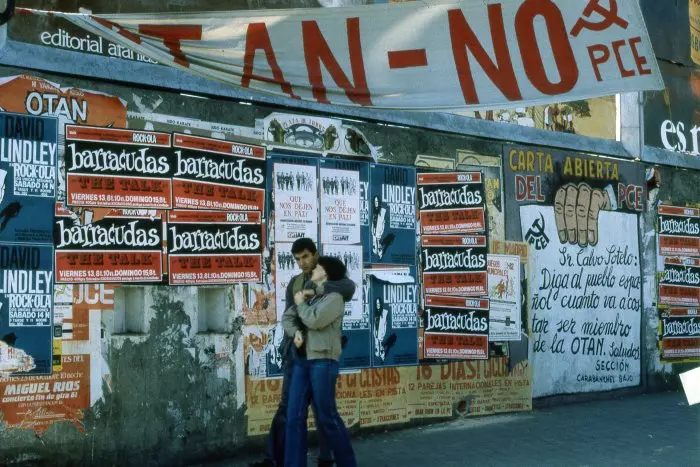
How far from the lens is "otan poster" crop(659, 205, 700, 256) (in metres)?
13.5

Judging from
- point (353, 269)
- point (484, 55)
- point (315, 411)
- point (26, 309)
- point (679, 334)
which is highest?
point (484, 55)

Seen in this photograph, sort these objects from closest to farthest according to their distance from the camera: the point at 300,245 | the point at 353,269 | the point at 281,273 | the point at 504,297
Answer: the point at 300,245, the point at 281,273, the point at 353,269, the point at 504,297

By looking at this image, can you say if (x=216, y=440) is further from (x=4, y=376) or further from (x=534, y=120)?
(x=534, y=120)

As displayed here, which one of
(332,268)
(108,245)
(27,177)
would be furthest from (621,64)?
(27,177)

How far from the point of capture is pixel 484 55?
7336 mm

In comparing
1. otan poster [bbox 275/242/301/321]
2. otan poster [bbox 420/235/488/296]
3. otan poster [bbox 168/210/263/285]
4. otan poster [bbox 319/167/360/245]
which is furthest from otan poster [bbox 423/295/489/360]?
otan poster [bbox 168/210/263/285]

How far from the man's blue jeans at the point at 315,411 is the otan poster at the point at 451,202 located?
132 inches

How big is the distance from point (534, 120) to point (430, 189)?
2.20 metres

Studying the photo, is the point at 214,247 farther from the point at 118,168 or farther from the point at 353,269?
the point at 353,269

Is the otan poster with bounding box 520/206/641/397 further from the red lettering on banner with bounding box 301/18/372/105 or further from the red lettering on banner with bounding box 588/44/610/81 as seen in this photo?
the red lettering on banner with bounding box 301/18/372/105

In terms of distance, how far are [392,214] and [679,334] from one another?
18.4ft

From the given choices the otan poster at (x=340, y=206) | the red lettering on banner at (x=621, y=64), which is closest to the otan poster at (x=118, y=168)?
the otan poster at (x=340, y=206)

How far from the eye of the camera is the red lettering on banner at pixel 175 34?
694 centimetres

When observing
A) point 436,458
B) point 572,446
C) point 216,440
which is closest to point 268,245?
point 216,440
